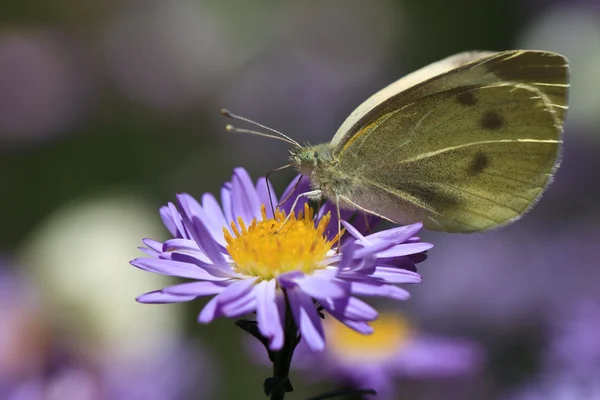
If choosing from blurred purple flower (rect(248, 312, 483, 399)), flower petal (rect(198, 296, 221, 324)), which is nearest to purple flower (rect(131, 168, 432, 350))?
flower petal (rect(198, 296, 221, 324))

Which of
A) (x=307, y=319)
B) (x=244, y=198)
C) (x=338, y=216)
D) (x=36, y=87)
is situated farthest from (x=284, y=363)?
(x=36, y=87)

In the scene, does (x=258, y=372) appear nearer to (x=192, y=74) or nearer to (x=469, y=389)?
(x=469, y=389)

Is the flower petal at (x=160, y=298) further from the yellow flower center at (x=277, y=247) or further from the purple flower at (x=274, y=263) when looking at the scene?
the yellow flower center at (x=277, y=247)

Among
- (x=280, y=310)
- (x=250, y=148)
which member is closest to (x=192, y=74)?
(x=250, y=148)

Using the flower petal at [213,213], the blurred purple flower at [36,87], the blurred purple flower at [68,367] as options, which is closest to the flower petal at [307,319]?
the flower petal at [213,213]

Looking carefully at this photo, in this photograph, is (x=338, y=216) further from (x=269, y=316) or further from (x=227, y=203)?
(x=269, y=316)

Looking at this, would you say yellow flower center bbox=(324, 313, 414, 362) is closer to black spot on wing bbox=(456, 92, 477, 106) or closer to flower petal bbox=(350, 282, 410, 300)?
black spot on wing bbox=(456, 92, 477, 106)
